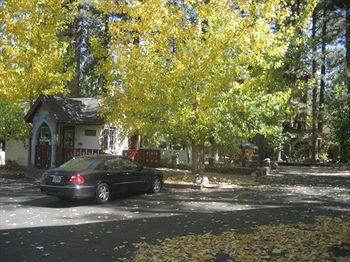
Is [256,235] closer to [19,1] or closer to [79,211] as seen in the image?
[79,211]

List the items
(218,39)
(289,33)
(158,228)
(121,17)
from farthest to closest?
(121,17) < (289,33) < (218,39) < (158,228)

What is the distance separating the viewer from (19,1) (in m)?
22.1

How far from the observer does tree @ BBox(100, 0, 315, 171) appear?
17.0m

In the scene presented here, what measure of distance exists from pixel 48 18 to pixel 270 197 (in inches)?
560

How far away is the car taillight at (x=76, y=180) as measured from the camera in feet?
43.0

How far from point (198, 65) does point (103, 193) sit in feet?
20.4

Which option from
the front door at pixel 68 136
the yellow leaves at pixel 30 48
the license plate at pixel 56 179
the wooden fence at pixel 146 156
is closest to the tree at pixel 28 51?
the yellow leaves at pixel 30 48

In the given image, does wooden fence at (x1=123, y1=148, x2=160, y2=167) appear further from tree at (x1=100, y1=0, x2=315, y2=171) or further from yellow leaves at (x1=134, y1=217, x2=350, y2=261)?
yellow leaves at (x1=134, y1=217, x2=350, y2=261)

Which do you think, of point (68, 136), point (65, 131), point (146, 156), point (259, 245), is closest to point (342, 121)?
point (146, 156)

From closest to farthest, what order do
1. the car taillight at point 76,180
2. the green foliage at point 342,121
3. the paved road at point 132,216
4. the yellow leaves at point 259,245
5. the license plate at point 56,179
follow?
the yellow leaves at point 259,245 < the paved road at point 132,216 < the car taillight at point 76,180 < the license plate at point 56,179 < the green foliage at point 342,121

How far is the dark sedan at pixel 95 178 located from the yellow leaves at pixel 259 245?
524cm

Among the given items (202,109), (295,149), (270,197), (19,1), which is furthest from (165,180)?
(295,149)

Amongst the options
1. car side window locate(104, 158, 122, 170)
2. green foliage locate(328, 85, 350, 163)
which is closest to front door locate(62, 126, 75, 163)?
car side window locate(104, 158, 122, 170)

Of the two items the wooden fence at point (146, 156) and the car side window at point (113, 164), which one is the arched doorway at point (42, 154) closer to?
the wooden fence at point (146, 156)
